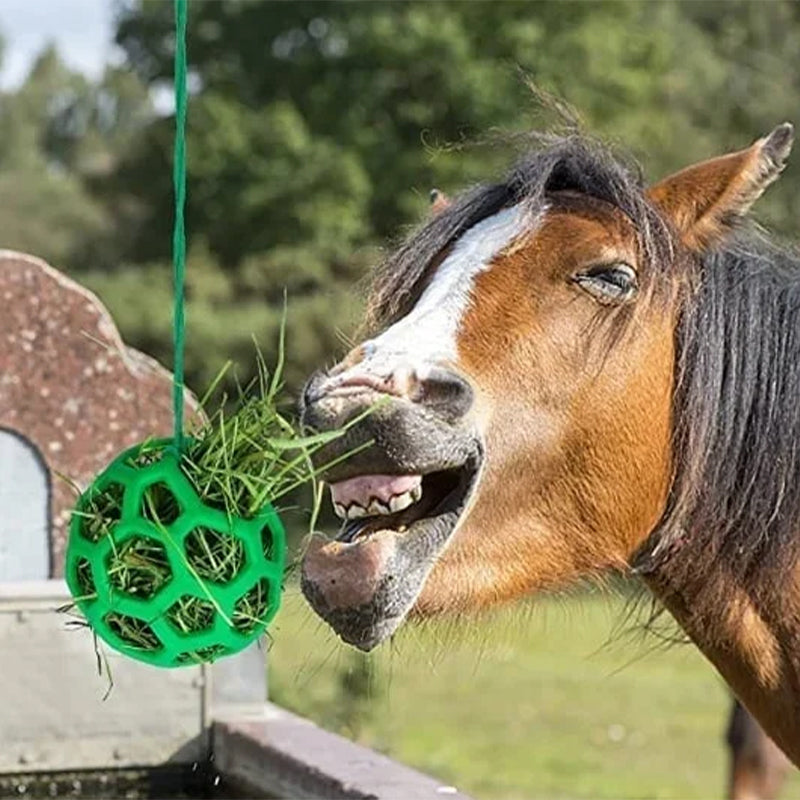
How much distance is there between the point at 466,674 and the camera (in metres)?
14.3

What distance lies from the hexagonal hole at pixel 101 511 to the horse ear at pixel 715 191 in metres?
0.96

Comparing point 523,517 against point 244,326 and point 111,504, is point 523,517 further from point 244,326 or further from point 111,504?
point 244,326

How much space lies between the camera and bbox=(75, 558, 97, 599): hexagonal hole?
2555 millimetres

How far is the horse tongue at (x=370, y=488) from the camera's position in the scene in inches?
92.9

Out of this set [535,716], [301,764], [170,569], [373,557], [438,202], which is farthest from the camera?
[535,716]

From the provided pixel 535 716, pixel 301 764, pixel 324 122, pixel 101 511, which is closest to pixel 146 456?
pixel 101 511

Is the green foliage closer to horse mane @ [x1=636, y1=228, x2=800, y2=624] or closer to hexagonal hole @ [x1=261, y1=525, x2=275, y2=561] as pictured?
horse mane @ [x1=636, y1=228, x2=800, y2=624]

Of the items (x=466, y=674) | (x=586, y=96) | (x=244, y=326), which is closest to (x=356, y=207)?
(x=586, y=96)

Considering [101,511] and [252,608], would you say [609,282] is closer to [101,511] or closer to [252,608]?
[252,608]

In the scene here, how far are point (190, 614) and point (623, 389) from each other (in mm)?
735

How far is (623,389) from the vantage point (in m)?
2.64

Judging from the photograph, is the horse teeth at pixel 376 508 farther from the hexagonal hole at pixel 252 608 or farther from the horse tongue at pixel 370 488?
the hexagonal hole at pixel 252 608

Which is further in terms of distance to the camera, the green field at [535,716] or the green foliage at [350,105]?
the green foliage at [350,105]

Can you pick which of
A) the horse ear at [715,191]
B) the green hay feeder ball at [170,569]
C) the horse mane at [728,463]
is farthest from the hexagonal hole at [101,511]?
the horse ear at [715,191]
